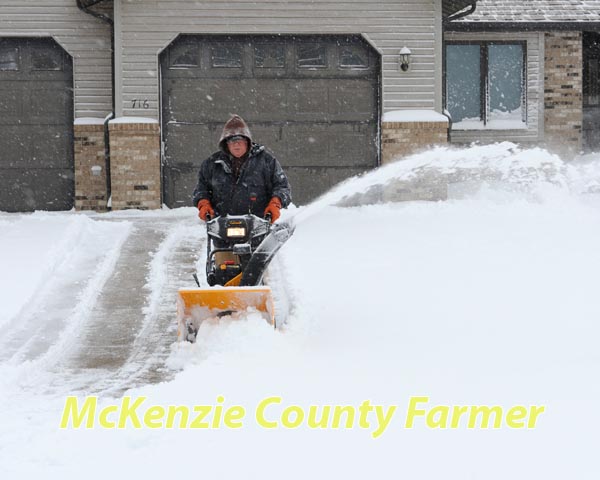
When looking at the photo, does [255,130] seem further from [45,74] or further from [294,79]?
[45,74]

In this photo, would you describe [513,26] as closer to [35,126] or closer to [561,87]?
[561,87]

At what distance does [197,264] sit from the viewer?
12.1m

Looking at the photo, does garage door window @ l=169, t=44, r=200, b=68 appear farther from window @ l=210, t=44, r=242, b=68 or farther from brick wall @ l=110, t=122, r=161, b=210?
brick wall @ l=110, t=122, r=161, b=210

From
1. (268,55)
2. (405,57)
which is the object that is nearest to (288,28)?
(268,55)

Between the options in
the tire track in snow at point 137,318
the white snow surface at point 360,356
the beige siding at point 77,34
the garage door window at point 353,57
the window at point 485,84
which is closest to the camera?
the white snow surface at point 360,356

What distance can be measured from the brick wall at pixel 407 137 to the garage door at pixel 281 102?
27 cm

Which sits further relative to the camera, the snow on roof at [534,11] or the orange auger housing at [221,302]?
the snow on roof at [534,11]

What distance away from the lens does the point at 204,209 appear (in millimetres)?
7961

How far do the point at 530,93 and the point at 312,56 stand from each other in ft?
17.1

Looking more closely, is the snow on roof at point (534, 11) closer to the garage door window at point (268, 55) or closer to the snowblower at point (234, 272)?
the garage door window at point (268, 55)

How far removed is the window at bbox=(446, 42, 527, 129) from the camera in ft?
67.9

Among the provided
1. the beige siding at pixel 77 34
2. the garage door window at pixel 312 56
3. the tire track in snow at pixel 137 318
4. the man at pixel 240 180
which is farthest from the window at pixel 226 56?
the man at pixel 240 180

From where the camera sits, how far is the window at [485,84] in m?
20.7

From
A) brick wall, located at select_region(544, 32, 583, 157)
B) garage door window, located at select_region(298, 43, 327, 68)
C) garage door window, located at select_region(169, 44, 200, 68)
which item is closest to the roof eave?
brick wall, located at select_region(544, 32, 583, 157)
